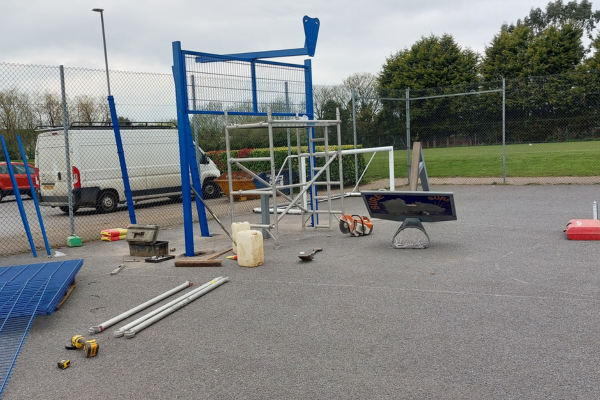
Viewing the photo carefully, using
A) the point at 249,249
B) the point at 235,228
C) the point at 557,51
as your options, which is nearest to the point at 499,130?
the point at 235,228

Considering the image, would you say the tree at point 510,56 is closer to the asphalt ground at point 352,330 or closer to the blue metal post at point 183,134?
the asphalt ground at point 352,330

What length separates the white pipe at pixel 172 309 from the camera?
15.1 ft

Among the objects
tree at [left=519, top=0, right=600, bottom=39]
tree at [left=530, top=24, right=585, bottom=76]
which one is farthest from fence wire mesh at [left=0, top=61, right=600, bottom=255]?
tree at [left=519, top=0, right=600, bottom=39]

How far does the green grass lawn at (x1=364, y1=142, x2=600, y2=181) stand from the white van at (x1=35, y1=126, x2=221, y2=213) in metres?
7.40

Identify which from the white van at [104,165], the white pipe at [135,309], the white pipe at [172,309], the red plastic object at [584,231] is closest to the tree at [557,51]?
the white van at [104,165]

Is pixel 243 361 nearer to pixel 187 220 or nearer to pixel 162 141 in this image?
pixel 187 220

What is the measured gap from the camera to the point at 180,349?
427 centimetres

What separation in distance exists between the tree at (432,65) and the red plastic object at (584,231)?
37.8 meters

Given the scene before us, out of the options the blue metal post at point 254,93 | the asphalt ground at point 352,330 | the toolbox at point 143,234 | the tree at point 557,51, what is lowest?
the asphalt ground at point 352,330

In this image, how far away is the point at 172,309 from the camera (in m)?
5.20

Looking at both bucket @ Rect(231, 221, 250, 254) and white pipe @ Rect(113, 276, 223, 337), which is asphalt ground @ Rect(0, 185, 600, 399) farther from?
bucket @ Rect(231, 221, 250, 254)

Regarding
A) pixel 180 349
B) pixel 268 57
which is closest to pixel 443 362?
Answer: pixel 180 349

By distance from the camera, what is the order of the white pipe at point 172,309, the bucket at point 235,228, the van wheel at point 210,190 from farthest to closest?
the van wheel at point 210,190 → the bucket at point 235,228 → the white pipe at point 172,309

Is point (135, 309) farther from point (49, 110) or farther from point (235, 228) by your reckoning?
point (49, 110)
